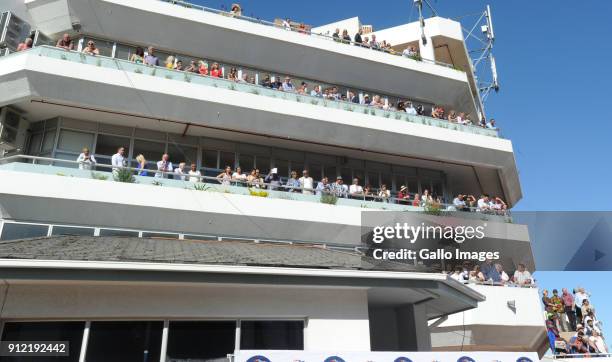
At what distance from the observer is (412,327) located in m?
9.95

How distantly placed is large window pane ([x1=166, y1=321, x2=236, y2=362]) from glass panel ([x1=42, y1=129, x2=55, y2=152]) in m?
11.8

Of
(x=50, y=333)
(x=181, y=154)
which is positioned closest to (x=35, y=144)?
(x=181, y=154)

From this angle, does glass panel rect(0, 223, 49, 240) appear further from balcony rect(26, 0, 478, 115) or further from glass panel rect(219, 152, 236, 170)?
balcony rect(26, 0, 478, 115)

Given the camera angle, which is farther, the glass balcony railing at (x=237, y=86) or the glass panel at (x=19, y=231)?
the glass balcony railing at (x=237, y=86)

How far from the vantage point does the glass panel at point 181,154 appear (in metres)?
18.2

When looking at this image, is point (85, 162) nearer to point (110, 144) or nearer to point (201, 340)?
point (110, 144)

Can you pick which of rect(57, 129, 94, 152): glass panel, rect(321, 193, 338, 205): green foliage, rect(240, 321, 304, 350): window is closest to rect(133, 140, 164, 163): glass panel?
rect(57, 129, 94, 152): glass panel

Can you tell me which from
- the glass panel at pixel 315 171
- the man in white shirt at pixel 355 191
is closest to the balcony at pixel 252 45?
the glass panel at pixel 315 171

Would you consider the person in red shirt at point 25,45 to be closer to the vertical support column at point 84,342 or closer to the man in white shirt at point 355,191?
the vertical support column at point 84,342

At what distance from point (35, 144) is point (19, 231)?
8475 mm

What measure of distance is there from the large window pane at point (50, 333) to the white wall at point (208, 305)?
0.14 metres

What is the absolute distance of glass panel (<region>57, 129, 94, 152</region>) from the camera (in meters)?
16.9

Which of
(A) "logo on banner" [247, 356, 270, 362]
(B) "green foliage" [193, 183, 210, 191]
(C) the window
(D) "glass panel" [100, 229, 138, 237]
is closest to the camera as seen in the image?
(A) "logo on banner" [247, 356, 270, 362]

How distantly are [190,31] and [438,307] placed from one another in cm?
1441
